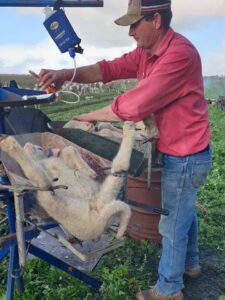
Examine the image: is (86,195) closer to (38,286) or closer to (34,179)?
(34,179)

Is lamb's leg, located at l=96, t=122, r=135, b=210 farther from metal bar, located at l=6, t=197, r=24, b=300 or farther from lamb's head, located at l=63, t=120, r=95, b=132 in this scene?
metal bar, located at l=6, t=197, r=24, b=300

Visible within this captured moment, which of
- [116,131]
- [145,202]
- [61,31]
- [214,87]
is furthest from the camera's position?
[214,87]

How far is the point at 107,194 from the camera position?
10.8 ft

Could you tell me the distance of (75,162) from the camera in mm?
3418

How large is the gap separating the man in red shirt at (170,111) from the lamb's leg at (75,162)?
295 millimetres

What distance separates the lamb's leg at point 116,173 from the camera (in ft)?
10.8

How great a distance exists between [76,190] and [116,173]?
327 millimetres

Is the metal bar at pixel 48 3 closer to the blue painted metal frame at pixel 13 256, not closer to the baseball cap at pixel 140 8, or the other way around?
the baseball cap at pixel 140 8

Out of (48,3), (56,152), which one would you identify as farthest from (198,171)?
(48,3)

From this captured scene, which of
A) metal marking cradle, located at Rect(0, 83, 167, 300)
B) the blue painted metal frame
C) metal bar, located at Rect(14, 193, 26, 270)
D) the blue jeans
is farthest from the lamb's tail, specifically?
the blue jeans

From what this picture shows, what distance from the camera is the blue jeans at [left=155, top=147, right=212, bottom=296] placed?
3.72 meters

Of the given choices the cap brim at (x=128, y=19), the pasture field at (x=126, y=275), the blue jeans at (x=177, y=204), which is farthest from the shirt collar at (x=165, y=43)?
the pasture field at (x=126, y=275)

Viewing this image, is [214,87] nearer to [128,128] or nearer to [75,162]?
[128,128]

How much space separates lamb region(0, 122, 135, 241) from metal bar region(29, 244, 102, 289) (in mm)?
634
